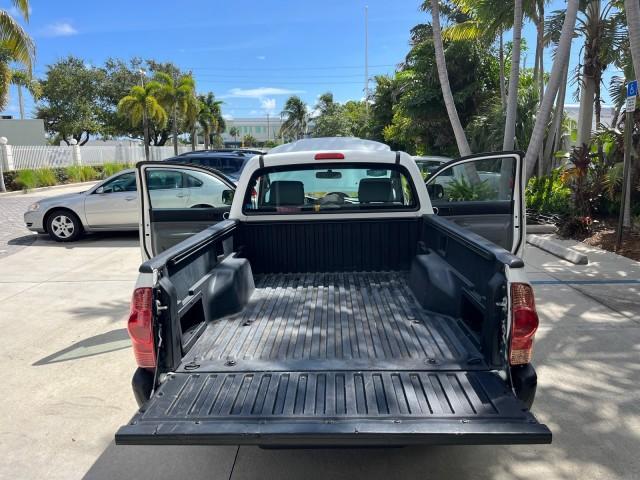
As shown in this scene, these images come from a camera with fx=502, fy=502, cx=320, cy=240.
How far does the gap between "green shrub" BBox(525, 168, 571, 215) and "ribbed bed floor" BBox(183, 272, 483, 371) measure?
793cm

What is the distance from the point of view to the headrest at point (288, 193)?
4.71m

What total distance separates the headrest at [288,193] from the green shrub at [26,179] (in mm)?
21711

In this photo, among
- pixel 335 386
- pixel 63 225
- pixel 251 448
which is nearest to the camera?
pixel 335 386

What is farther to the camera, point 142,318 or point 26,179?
point 26,179

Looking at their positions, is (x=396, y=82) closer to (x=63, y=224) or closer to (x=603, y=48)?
(x=603, y=48)

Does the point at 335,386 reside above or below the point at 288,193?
below

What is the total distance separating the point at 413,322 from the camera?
344 centimetres

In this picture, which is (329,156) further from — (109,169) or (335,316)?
(109,169)

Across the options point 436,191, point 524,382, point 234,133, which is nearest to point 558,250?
point 436,191

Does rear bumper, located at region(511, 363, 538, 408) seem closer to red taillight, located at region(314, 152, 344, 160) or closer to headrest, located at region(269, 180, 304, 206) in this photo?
red taillight, located at region(314, 152, 344, 160)

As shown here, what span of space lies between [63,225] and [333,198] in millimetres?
7516

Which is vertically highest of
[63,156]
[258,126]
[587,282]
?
[258,126]

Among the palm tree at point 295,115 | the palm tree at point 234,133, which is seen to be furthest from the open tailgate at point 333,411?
the palm tree at point 234,133

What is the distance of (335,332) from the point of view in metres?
3.34
